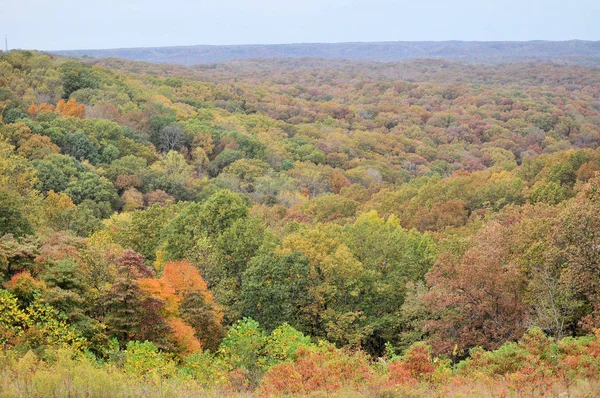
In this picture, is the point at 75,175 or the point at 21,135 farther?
the point at 21,135

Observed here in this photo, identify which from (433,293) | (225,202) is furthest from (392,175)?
(433,293)

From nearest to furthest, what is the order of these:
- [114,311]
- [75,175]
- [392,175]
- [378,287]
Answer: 1. [114,311]
2. [378,287]
3. [75,175]
4. [392,175]

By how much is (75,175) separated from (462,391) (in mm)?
53432

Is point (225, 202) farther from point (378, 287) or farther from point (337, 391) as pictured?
point (337, 391)

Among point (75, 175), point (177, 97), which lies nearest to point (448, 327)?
point (75, 175)

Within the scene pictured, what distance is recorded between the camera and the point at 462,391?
43.0ft

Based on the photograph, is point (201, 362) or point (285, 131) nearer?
point (201, 362)

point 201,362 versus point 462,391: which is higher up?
point 462,391

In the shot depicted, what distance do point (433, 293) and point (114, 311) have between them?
37.5ft

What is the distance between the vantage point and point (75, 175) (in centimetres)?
5947

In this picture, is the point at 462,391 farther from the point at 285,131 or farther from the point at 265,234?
the point at 285,131

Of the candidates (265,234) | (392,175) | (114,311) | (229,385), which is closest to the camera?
(229,385)

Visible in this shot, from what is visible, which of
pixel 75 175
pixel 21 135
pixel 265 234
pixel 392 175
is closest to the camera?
pixel 265 234

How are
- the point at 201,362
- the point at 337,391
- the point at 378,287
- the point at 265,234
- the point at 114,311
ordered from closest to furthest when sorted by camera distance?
the point at 337,391 < the point at 201,362 < the point at 114,311 < the point at 378,287 < the point at 265,234
